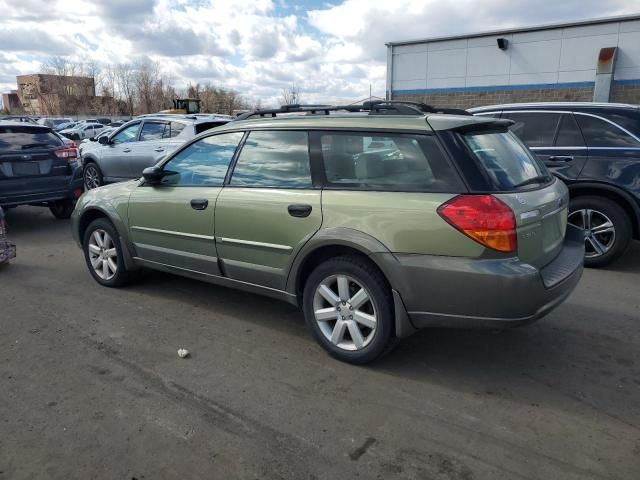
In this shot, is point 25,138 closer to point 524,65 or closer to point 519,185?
point 519,185

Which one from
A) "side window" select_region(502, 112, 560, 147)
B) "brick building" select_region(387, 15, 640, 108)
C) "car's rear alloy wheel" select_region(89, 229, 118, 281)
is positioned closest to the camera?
"car's rear alloy wheel" select_region(89, 229, 118, 281)

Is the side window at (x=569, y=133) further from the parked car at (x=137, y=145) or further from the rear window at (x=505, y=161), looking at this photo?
the parked car at (x=137, y=145)

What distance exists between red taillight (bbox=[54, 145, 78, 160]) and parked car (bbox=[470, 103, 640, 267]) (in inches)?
270

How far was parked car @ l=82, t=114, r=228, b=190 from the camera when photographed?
8.98 meters

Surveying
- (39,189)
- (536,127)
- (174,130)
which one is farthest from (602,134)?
(39,189)

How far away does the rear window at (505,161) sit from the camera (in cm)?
321

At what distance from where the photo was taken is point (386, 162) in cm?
341

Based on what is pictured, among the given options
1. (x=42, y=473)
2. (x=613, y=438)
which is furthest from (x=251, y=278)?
(x=613, y=438)

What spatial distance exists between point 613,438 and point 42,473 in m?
2.90

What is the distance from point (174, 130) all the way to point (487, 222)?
23.9 feet

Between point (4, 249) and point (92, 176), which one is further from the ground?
point (92, 176)

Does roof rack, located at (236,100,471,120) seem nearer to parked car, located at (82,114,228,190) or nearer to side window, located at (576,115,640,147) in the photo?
side window, located at (576,115,640,147)

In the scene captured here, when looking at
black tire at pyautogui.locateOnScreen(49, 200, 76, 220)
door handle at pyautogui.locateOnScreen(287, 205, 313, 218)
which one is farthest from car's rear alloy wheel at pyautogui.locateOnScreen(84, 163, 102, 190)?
door handle at pyautogui.locateOnScreen(287, 205, 313, 218)

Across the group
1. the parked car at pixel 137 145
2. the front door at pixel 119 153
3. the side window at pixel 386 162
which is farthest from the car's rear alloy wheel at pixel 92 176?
A: the side window at pixel 386 162
